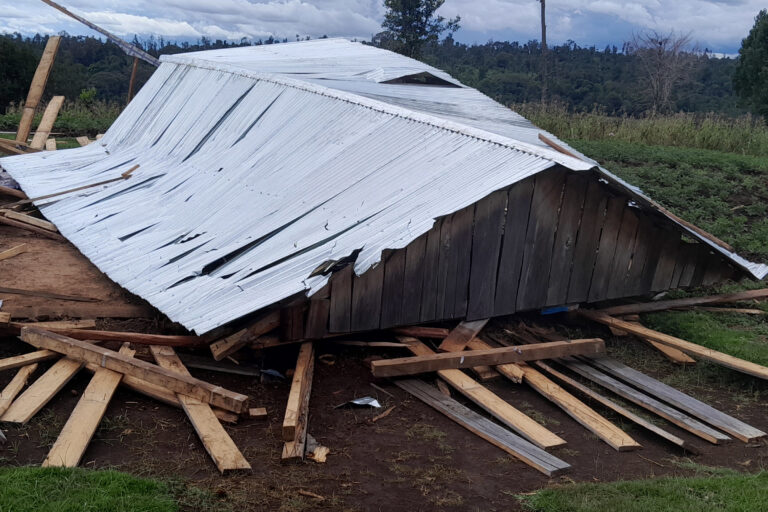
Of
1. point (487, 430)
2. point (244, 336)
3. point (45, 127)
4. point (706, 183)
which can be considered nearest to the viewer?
point (487, 430)

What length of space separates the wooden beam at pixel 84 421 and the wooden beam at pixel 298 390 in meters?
1.40

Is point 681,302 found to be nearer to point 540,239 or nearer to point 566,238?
point 566,238

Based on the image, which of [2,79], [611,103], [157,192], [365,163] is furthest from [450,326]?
[611,103]

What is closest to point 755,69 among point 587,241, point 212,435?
point 587,241

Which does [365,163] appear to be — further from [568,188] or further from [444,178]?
A: [568,188]

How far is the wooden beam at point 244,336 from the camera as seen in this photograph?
6.66 m

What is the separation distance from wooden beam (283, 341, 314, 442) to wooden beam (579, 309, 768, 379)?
A: 3.37m

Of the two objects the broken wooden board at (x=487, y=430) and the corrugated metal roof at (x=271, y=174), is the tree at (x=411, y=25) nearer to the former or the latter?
the corrugated metal roof at (x=271, y=174)

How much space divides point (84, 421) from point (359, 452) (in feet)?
6.70

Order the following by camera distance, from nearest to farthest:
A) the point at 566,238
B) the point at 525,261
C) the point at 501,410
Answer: the point at 501,410, the point at 525,261, the point at 566,238

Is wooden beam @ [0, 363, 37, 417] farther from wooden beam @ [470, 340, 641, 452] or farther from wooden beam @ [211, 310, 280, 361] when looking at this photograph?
wooden beam @ [470, 340, 641, 452]

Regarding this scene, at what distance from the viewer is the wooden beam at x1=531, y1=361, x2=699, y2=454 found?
5.93 m

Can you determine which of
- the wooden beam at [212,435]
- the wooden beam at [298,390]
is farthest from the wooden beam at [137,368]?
the wooden beam at [298,390]

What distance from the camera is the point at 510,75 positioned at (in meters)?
43.8
